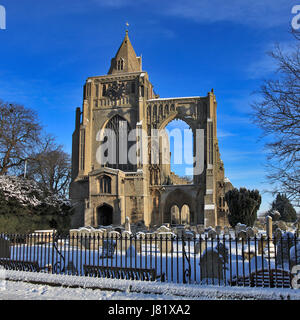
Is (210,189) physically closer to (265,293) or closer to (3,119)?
(3,119)

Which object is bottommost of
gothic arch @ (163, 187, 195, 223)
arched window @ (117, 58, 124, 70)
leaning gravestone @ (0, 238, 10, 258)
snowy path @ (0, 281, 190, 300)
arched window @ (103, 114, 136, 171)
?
snowy path @ (0, 281, 190, 300)

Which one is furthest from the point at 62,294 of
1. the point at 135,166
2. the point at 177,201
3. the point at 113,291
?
the point at 177,201

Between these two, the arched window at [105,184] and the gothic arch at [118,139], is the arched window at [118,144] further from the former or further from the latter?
the arched window at [105,184]

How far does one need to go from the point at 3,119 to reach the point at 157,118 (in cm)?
1708

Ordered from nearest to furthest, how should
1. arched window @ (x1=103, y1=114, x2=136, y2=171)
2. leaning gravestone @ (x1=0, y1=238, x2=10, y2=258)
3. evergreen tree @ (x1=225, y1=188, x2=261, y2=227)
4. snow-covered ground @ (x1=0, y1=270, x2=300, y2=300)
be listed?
snow-covered ground @ (x1=0, y1=270, x2=300, y2=300) → leaning gravestone @ (x1=0, y1=238, x2=10, y2=258) → evergreen tree @ (x1=225, y1=188, x2=261, y2=227) → arched window @ (x1=103, y1=114, x2=136, y2=171)

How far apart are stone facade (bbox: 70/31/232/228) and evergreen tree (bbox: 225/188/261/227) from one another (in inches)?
218

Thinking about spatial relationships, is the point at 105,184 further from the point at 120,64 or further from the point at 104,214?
the point at 120,64

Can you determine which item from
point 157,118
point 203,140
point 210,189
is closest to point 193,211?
point 210,189

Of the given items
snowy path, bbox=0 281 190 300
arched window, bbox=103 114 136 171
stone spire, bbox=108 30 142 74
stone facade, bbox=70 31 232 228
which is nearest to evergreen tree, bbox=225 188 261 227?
stone facade, bbox=70 31 232 228

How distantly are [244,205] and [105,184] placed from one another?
45.9 ft

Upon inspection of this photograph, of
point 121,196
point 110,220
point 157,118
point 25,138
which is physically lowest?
point 110,220

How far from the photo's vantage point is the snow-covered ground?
21.7 ft

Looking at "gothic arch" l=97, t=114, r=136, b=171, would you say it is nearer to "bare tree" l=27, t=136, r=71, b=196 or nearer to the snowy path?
"bare tree" l=27, t=136, r=71, b=196

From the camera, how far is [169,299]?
22.4 feet
